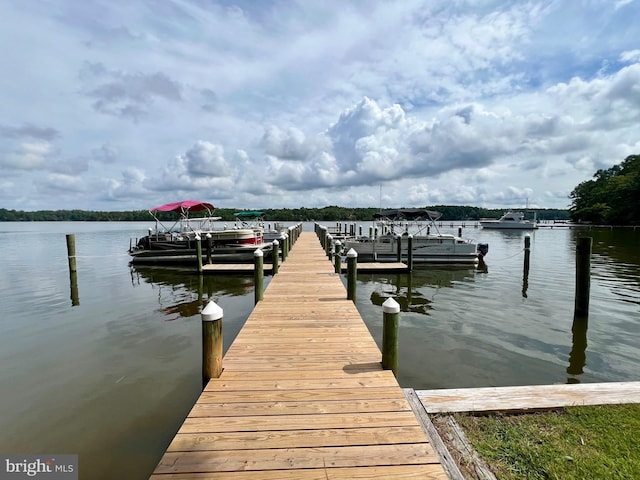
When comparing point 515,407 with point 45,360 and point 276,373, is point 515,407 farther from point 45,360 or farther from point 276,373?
point 45,360

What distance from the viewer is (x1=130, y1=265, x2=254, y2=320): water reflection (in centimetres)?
1133

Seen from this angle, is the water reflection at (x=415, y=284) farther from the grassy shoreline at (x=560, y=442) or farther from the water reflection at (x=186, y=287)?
the grassy shoreline at (x=560, y=442)

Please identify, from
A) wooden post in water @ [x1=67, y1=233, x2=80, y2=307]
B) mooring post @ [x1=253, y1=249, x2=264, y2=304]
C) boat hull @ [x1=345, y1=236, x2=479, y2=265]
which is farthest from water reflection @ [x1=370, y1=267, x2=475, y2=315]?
wooden post in water @ [x1=67, y1=233, x2=80, y2=307]

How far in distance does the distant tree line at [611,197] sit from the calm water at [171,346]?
59.2 metres

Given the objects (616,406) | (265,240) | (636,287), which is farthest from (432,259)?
(616,406)

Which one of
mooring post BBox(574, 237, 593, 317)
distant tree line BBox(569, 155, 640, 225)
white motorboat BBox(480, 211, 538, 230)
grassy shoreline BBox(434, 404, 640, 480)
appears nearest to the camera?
grassy shoreline BBox(434, 404, 640, 480)

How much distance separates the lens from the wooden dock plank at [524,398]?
3.69 m

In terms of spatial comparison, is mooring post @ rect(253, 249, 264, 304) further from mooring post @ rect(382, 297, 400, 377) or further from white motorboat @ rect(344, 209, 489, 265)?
white motorboat @ rect(344, 209, 489, 265)

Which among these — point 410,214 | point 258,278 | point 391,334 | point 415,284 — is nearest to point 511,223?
point 410,214

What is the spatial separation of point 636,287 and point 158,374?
17.1 metres

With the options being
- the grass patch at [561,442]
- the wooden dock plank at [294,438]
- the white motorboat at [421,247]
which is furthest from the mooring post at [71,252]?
the grass patch at [561,442]

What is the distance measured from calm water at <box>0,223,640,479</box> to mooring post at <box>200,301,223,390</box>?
1377 millimetres

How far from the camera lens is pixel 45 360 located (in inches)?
275

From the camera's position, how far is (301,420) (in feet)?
10.1
